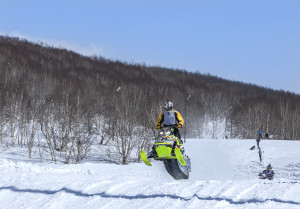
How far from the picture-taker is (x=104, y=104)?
6825 centimetres

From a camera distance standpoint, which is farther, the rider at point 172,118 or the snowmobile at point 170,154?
the rider at point 172,118

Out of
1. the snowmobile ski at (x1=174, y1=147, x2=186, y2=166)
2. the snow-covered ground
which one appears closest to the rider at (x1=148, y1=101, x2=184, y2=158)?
the snowmobile ski at (x1=174, y1=147, x2=186, y2=166)

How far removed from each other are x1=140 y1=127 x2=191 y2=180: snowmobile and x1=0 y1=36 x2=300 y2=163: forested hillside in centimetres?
2677

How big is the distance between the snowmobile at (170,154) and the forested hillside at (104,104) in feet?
87.8

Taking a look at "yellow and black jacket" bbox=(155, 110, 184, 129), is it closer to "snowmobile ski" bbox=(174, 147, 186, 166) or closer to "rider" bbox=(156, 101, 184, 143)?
"rider" bbox=(156, 101, 184, 143)

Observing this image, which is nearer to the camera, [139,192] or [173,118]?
[139,192]

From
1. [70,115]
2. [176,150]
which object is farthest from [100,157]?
[176,150]

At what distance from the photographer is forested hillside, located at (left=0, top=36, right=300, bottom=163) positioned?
41.3m

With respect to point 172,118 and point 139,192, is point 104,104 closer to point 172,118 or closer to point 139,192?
point 172,118

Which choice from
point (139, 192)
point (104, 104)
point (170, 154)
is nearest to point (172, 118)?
point (170, 154)

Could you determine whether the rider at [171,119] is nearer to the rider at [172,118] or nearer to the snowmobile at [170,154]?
the rider at [172,118]

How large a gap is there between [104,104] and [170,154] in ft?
192

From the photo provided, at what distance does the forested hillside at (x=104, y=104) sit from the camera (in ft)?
135

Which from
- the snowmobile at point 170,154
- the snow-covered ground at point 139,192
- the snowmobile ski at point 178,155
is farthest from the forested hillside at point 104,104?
the snow-covered ground at point 139,192
